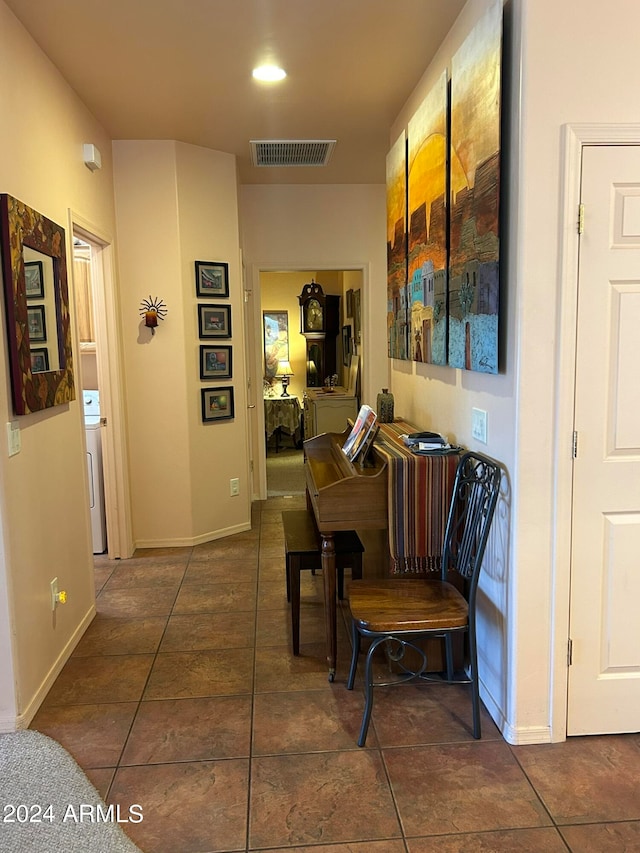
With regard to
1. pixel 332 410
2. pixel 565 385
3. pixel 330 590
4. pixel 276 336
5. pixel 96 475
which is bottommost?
pixel 330 590

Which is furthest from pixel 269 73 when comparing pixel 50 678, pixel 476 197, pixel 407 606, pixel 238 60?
pixel 50 678

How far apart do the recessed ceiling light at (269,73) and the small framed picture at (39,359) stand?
168 cm

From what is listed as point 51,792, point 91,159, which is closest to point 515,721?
point 51,792

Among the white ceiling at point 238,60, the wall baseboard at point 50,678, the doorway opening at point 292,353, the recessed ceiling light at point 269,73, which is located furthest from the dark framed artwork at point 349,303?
the wall baseboard at point 50,678

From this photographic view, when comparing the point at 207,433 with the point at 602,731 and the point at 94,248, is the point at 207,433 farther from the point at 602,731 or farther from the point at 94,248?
the point at 602,731

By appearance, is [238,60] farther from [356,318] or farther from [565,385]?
[356,318]

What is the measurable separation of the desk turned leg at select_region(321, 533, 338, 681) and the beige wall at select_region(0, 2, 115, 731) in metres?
1.17

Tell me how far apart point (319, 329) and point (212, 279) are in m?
3.71

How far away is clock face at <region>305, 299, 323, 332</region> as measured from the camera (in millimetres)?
8016

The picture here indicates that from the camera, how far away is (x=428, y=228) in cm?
298

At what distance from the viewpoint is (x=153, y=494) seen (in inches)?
175

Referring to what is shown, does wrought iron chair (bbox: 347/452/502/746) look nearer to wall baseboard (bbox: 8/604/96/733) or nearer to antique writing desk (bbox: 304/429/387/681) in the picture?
antique writing desk (bbox: 304/429/387/681)

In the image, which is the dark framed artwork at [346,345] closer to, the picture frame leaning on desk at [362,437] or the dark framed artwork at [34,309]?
the picture frame leaning on desk at [362,437]

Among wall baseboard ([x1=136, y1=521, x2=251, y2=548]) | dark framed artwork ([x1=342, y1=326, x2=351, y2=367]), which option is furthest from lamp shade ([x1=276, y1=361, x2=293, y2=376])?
wall baseboard ([x1=136, y1=521, x2=251, y2=548])
